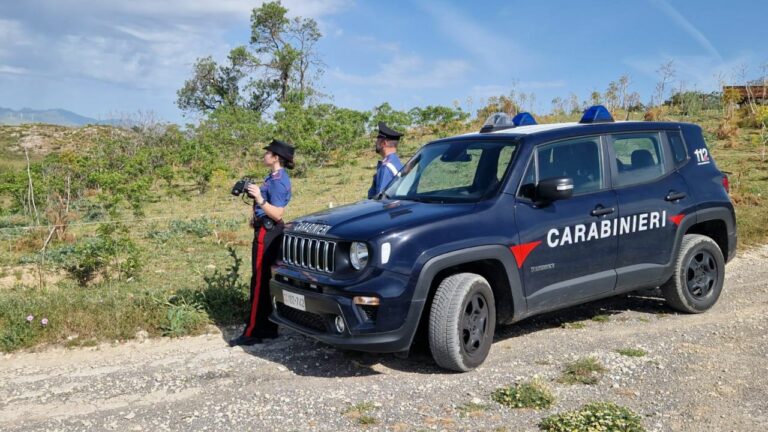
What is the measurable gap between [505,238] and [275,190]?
6.79ft

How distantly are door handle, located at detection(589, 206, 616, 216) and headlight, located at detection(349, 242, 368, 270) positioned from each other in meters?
2.03

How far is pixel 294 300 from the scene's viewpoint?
17.4ft

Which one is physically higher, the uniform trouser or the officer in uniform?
the officer in uniform

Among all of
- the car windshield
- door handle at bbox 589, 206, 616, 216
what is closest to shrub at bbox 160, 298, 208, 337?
the car windshield

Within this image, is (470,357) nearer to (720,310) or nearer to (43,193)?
(720,310)

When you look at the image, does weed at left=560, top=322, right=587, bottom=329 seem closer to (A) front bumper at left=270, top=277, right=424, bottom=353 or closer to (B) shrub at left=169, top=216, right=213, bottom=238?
(A) front bumper at left=270, top=277, right=424, bottom=353

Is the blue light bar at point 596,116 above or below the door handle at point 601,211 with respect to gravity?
above

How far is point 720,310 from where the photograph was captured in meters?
6.78

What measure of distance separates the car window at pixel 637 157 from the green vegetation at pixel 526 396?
2226mm

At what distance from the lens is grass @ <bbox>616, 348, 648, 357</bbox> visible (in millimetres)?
5426

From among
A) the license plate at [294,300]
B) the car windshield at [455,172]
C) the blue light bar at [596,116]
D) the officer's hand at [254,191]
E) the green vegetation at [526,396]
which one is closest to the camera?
the green vegetation at [526,396]

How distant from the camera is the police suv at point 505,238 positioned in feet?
16.1

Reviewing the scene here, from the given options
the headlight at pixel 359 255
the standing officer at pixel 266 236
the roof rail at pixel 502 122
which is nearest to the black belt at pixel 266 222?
the standing officer at pixel 266 236

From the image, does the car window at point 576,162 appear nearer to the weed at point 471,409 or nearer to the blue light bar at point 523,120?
the blue light bar at point 523,120
